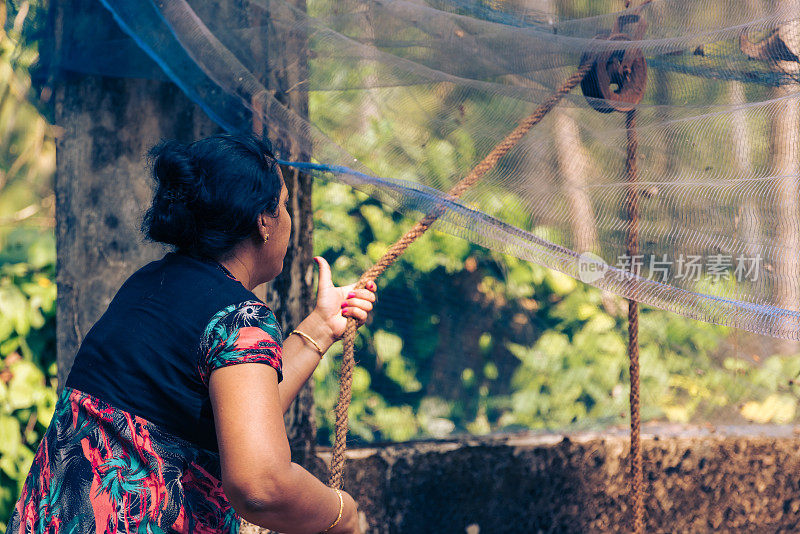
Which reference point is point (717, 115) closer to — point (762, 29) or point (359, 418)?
point (762, 29)

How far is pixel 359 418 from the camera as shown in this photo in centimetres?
256

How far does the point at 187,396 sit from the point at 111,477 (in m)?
0.18

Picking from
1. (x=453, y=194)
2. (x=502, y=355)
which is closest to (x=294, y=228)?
(x=453, y=194)

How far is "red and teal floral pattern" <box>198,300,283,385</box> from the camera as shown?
110 cm

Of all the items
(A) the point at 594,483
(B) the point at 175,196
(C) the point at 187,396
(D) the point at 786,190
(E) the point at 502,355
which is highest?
(D) the point at 786,190

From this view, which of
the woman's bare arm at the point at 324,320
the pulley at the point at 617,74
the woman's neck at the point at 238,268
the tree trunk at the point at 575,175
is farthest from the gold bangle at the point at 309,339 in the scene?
the pulley at the point at 617,74

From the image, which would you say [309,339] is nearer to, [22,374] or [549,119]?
[549,119]

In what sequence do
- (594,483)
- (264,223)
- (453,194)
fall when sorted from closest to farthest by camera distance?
(264,223) → (453,194) → (594,483)

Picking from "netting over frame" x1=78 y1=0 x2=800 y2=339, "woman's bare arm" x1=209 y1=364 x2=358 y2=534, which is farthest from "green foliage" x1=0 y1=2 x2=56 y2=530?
"woman's bare arm" x1=209 y1=364 x2=358 y2=534

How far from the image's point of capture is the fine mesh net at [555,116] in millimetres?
1475

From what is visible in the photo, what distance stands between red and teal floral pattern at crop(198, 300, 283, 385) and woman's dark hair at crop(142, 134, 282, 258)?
151 mm

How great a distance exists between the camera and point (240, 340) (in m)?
1.11

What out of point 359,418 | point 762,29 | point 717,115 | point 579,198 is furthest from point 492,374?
point 762,29

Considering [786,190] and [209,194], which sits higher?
[786,190]
